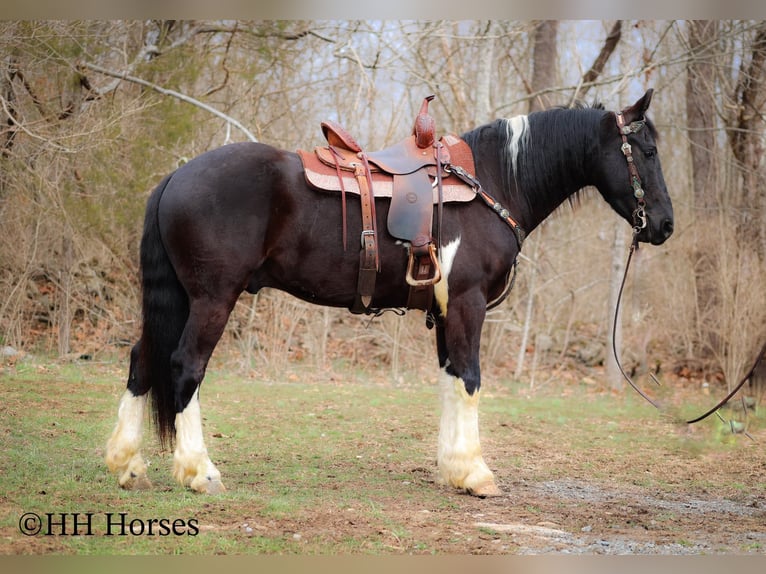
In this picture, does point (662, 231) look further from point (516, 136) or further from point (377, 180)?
point (377, 180)

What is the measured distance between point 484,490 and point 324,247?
1.75m

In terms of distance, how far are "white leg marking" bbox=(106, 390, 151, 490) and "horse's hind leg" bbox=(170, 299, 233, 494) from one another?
0.23m

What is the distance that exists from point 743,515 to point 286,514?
109 inches

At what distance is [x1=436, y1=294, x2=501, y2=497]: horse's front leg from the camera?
179 inches

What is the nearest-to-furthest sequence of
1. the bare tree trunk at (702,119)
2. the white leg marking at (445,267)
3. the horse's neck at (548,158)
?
1. the white leg marking at (445,267)
2. the horse's neck at (548,158)
3. the bare tree trunk at (702,119)

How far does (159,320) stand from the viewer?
14.4 ft

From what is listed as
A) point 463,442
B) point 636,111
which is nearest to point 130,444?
Answer: point 463,442

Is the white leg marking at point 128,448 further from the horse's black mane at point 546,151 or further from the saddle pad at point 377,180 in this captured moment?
the horse's black mane at point 546,151

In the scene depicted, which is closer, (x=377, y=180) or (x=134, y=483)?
(x=134, y=483)

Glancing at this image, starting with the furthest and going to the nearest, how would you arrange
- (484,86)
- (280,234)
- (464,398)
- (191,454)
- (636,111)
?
1. (484,86)
2. (636,111)
3. (464,398)
4. (280,234)
5. (191,454)

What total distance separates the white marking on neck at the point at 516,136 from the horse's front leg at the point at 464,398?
0.98 metres

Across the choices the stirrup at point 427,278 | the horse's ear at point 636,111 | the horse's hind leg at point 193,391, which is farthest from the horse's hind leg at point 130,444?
the horse's ear at point 636,111

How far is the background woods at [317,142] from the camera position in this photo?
30.0 ft

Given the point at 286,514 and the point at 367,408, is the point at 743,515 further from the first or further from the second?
the point at 367,408
